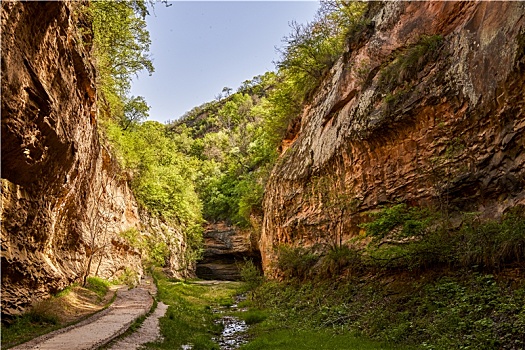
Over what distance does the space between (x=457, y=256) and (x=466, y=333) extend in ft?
9.07

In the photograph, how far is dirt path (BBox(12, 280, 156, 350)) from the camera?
9.60 metres

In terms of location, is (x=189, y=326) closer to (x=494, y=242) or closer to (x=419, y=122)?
(x=494, y=242)

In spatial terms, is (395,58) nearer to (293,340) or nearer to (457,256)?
(457,256)

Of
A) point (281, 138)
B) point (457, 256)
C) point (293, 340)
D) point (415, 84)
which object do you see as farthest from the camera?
point (281, 138)

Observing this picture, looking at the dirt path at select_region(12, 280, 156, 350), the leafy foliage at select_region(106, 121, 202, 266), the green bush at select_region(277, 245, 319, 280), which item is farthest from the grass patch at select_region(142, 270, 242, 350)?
the leafy foliage at select_region(106, 121, 202, 266)

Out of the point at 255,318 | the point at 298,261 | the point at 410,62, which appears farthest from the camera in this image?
the point at 298,261

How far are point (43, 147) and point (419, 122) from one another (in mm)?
14008

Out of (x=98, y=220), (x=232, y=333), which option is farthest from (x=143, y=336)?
(x=98, y=220)

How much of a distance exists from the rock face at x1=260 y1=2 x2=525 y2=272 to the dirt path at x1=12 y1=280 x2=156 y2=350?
33.6 feet

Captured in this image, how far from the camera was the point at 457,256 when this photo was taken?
1031 cm

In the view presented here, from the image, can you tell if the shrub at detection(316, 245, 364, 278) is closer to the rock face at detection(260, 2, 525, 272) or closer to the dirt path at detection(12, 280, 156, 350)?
the rock face at detection(260, 2, 525, 272)

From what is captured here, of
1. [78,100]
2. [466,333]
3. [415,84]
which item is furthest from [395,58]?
[78,100]

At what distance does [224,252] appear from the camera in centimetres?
5112

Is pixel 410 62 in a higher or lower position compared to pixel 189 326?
higher
